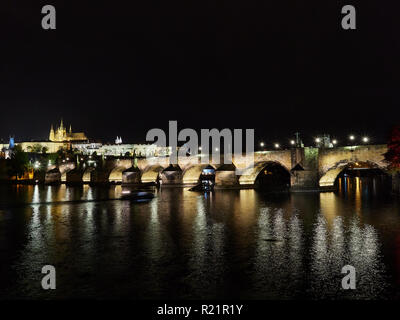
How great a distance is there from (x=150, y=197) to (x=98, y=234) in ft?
64.1

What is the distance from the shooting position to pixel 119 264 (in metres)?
12.7

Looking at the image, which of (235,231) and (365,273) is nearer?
(365,273)

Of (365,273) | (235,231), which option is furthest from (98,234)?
(365,273)

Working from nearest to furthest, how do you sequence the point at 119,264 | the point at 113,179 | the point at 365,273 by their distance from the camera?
the point at 365,273 → the point at 119,264 → the point at 113,179

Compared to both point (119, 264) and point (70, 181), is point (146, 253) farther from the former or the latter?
point (70, 181)

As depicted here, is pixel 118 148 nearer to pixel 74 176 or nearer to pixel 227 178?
pixel 74 176

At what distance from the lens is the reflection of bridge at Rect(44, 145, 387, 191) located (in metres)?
39.4

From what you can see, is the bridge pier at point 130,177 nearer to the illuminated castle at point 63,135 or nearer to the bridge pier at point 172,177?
the bridge pier at point 172,177

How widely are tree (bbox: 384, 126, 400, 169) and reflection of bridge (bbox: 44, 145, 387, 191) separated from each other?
4.74 ft

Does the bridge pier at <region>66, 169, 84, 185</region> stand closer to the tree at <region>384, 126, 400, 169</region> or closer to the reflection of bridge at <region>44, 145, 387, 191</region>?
the reflection of bridge at <region>44, 145, 387, 191</region>

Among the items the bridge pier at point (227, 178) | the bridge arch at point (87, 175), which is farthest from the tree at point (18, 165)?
the bridge pier at point (227, 178)

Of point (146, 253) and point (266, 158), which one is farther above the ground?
point (266, 158)

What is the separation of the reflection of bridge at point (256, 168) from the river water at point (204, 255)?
15.2 metres
